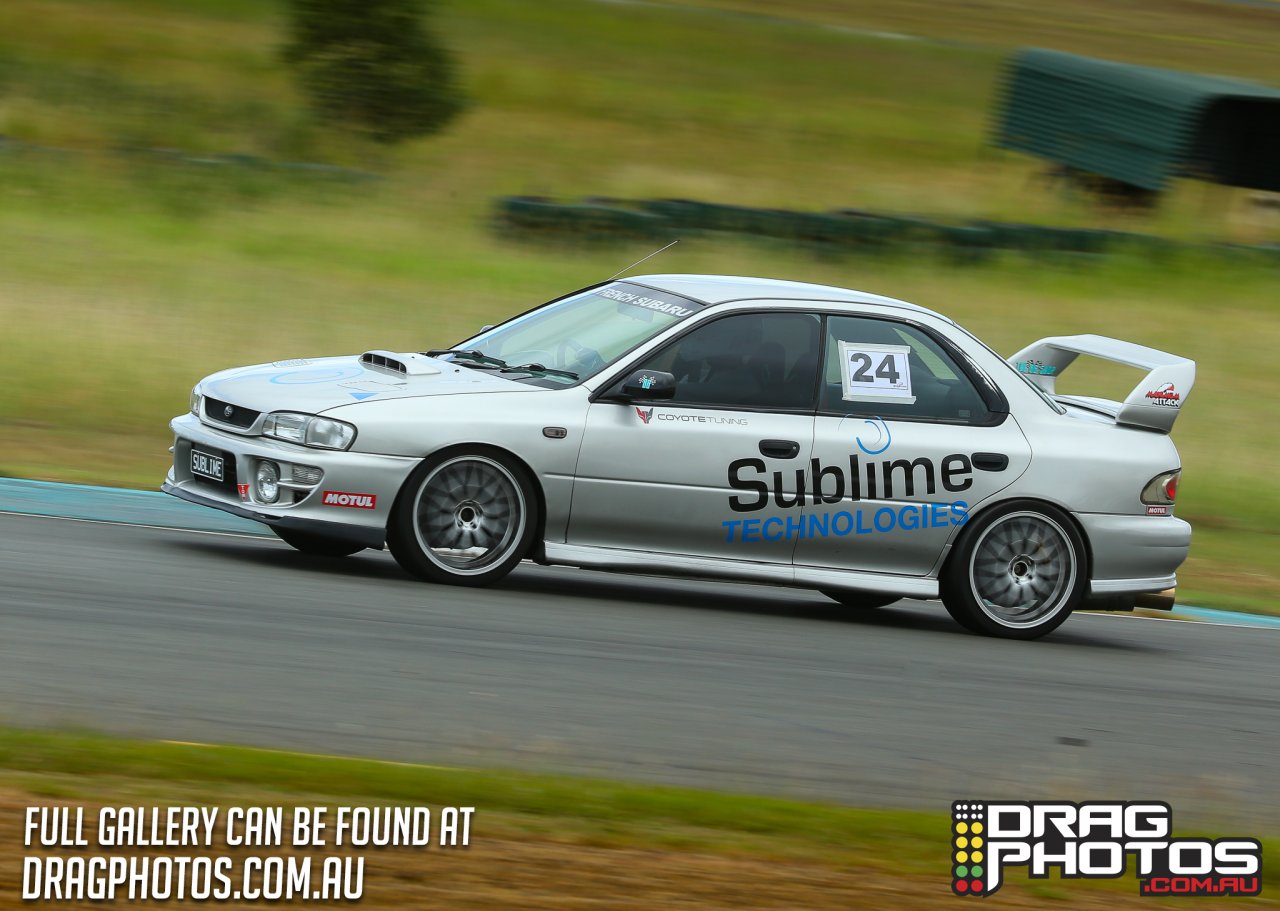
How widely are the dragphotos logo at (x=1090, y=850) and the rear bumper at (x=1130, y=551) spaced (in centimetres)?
360

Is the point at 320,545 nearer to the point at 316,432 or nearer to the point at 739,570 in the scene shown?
the point at 316,432

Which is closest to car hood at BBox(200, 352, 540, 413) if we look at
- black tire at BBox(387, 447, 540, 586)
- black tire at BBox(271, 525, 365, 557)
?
black tire at BBox(387, 447, 540, 586)

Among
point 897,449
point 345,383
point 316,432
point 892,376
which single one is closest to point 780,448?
point 897,449

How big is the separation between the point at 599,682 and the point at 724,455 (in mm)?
1893

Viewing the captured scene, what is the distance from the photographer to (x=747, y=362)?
8.88 meters

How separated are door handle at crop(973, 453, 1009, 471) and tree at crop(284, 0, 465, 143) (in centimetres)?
2756

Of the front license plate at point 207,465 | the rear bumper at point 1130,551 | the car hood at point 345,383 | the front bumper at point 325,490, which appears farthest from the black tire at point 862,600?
the front license plate at point 207,465

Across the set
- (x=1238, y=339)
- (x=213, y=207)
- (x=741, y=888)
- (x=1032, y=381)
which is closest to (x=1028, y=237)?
(x=1238, y=339)

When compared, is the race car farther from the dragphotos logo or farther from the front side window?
the dragphotos logo

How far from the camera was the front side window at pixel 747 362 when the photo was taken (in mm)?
8758

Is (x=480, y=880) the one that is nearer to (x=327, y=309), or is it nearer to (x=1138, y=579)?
(x=1138, y=579)

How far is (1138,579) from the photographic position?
941cm

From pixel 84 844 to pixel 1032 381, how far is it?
6.42 metres

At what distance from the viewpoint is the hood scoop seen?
866 cm
